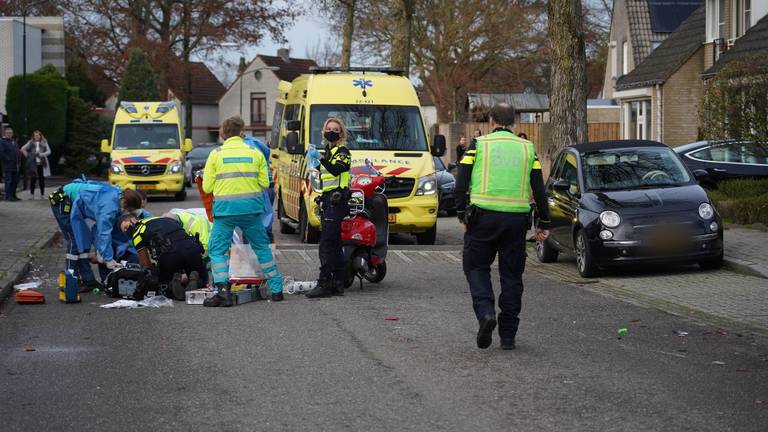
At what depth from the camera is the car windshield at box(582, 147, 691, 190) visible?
14.6m

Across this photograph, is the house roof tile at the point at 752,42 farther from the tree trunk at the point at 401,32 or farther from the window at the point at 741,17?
the tree trunk at the point at 401,32

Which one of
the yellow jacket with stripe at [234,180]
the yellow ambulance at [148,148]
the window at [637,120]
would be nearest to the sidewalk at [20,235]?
the yellow ambulance at [148,148]

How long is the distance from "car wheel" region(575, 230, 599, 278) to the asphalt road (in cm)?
223

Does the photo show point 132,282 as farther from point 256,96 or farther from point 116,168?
point 256,96

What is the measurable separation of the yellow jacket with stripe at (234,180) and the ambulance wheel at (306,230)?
6.62 meters

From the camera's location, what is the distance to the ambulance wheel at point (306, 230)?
18.2 metres

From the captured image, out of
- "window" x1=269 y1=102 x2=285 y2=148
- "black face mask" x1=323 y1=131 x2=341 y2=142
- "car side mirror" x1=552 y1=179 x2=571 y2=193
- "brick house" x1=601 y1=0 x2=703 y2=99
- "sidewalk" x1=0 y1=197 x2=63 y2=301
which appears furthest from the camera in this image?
"brick house" x1=601 y1=0 x2=703 y2=99

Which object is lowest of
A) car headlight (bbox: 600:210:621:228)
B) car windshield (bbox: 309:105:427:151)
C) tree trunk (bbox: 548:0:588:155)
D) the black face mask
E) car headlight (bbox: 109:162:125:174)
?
car headlight (bbox: 600:210:621:228)

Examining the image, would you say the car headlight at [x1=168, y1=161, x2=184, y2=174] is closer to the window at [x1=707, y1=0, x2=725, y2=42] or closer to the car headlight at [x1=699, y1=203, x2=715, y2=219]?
the window at [x1=707, y1=0, x2=725, y2=42]

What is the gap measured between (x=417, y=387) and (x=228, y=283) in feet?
14.7

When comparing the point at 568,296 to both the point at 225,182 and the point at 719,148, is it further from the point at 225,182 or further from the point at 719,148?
the point at 719,148

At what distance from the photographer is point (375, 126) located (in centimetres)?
1870

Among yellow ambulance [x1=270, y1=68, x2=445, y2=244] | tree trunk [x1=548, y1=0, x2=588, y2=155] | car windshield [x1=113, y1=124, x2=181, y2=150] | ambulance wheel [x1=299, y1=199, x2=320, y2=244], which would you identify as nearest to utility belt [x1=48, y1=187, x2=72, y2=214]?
yellow ambulance [x1=270, y1=68, x2=445, y2=244]

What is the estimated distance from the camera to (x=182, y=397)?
23.5 ft
